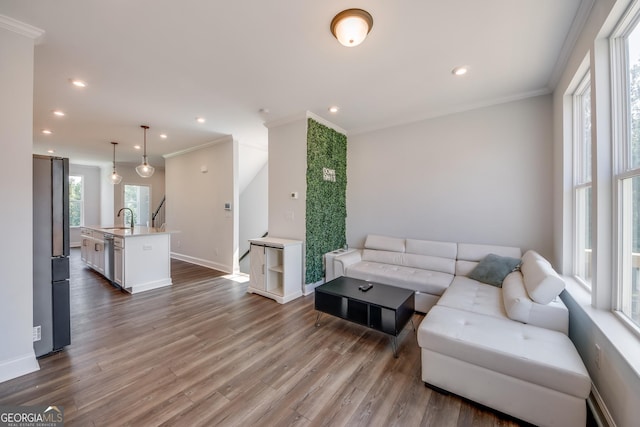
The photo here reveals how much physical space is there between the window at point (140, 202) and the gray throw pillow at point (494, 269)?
9.80 m

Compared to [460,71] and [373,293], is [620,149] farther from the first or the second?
[373,293]

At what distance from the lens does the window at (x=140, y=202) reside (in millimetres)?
8633

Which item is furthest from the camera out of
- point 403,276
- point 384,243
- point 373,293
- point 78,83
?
point 384,243

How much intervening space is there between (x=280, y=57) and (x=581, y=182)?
3.27m

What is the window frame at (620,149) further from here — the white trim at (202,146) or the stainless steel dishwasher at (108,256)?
the stainless steel dishwasher at (108,256)

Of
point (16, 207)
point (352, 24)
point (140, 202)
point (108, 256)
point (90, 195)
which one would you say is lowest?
point (108, 256)

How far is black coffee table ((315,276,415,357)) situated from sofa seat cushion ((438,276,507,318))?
0.39m

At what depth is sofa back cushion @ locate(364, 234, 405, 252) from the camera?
3.99 m

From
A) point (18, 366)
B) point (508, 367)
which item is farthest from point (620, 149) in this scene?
point (18, 366)

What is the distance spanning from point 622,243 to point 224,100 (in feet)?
13.7

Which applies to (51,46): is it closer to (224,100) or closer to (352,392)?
(224,100)

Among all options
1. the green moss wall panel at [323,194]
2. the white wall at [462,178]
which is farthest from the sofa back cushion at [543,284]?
the green moss wall panel at [323,194]

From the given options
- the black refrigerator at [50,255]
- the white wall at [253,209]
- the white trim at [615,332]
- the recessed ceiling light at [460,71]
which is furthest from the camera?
the white wall at [253,209]

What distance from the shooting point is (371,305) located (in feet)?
8.00
